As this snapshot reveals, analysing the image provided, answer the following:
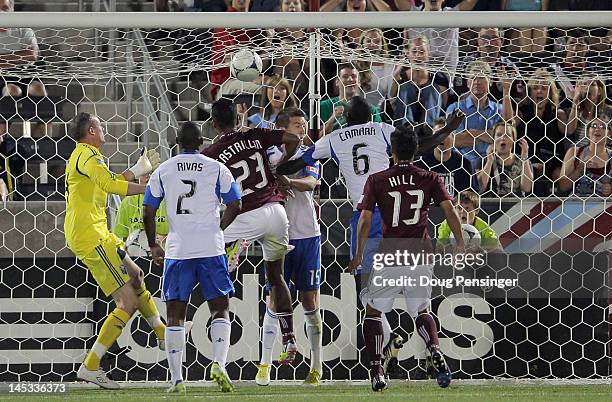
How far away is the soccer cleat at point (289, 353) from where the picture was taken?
8703 mm

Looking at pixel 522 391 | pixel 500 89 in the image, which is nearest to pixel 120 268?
pixel 522 391

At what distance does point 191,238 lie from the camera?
7.81 m

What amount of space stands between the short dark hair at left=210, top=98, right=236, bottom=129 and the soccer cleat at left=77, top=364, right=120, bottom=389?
6.12 ft

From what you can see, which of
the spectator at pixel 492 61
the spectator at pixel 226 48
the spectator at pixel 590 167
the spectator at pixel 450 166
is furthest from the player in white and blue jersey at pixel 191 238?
the spectator at pixel 590 167

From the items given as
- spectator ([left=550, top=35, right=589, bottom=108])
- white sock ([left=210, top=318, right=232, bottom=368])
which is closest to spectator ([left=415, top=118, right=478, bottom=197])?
spectator ([left=550, top=35, right=589, bottom=108])

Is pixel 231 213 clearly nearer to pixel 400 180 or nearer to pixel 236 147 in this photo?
pixel 236 147

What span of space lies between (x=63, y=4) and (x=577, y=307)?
6975 mm

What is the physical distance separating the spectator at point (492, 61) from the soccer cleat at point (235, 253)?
218 centimetres

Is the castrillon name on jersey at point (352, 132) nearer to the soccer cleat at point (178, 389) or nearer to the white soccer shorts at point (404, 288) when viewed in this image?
the white soccer shorts at point (404, 288)

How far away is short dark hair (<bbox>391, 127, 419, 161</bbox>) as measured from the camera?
8.01m

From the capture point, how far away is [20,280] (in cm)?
920

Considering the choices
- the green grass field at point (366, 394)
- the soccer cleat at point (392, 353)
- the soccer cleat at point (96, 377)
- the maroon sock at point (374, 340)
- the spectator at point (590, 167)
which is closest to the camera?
the green grass field at point (366, 394)

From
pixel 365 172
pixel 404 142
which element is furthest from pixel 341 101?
pixel 404 142

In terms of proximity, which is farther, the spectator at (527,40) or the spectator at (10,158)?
the spectator at (527,40)
